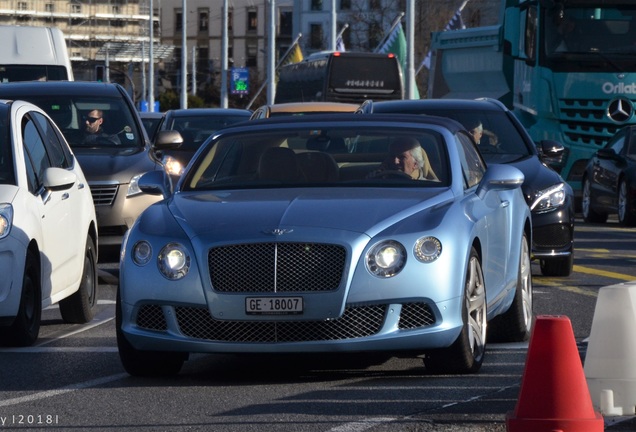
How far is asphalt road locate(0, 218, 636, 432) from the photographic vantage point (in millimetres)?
7414

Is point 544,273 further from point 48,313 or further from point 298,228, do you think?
point 298,228

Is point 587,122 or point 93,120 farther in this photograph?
point 587,122

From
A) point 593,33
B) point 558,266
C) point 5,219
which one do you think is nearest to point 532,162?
point 558,266

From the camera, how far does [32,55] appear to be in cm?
2741

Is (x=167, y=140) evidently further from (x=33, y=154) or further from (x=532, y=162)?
(x=33, y=154)

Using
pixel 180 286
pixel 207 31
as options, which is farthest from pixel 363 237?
pixel 207 31

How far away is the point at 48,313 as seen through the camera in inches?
504

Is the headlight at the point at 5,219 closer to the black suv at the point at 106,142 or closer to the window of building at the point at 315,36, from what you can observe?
the black suv at the point at 106,142

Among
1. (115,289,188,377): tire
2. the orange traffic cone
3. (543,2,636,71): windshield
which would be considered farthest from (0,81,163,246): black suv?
(543,2,636,71): windshield

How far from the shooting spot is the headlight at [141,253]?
8.76m

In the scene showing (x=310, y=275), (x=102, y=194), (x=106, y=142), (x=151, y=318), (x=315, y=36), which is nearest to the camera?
(x=310, y=275)

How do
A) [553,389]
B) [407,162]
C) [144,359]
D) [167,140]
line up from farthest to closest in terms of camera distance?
1. [167,140]
2. [407,162]
3. [144,359]
4. [553,389]

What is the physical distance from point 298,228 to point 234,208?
0.54 metres

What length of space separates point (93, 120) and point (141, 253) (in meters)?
8.30
